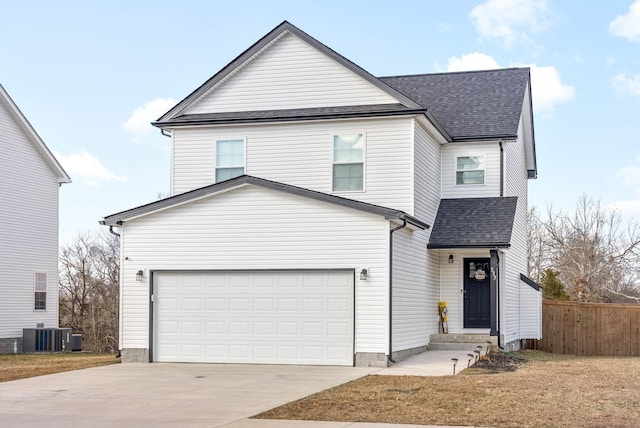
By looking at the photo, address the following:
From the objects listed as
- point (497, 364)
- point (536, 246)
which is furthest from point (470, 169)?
point (536, 246)

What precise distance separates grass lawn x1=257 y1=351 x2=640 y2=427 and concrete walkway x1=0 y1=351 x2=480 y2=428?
0.61 meters

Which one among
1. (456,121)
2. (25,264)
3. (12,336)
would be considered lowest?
(12,336)

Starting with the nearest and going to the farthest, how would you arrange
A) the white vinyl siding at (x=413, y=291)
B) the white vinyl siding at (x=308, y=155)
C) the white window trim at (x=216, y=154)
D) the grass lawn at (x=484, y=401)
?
1. the grass lawn at (x=484, y=401)
2. the white vinyl siding at (x=413, y=291)
3. the white vinyl siding at (x=308, y=155)
4. the white window trim at (x=216, y=154)

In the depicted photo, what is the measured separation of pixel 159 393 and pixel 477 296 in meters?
12.3

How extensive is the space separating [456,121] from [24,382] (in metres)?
14.8

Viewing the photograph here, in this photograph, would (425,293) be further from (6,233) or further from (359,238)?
(6,233)

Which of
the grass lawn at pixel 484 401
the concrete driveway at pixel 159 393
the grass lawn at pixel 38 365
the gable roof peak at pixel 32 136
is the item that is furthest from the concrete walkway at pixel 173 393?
the gable roof peak at pixel 32 136

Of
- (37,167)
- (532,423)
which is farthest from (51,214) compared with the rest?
(532,423)

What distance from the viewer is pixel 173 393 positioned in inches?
593

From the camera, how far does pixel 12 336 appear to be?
2844 centimetres

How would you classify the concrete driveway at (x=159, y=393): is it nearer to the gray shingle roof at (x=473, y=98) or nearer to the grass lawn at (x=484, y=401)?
the grass lawn at (x=484, y=401)

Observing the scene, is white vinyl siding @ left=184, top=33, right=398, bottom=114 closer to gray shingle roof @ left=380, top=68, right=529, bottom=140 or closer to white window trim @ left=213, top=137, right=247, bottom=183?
white window trim @ left=213, top=137, right=247, bottom=183

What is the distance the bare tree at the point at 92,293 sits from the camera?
140 feet

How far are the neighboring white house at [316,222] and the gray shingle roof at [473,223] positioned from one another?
0.05 metres
